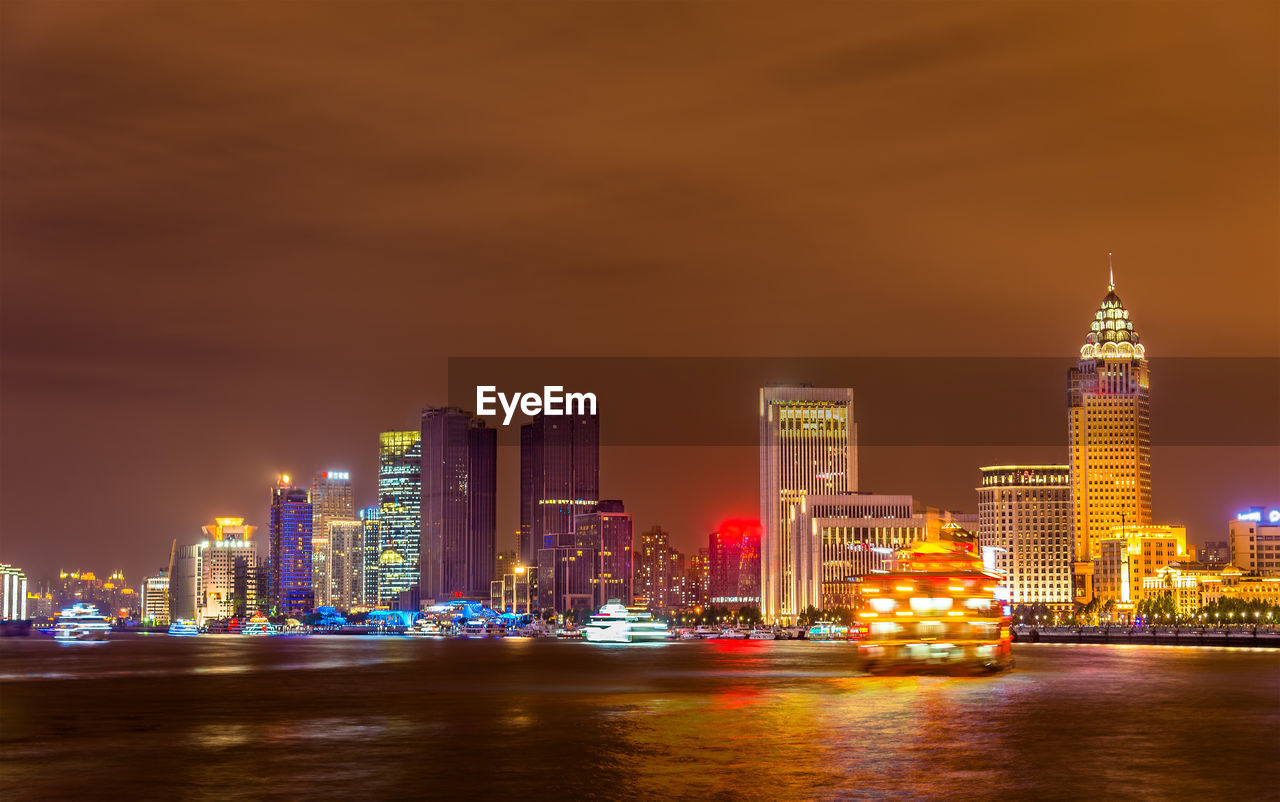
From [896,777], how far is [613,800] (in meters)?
11.2

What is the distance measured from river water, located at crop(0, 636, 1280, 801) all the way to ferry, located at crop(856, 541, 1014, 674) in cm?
1243

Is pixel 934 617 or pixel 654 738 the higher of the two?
pixel 934 617

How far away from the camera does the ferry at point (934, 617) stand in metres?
139

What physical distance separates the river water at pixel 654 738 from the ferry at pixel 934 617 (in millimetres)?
12432

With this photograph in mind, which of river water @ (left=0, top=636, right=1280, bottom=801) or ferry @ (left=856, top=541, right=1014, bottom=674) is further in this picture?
ferry @ (left=856, top=541, right=1014, bottom=674)

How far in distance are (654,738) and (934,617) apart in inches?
2998

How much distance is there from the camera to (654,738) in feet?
227

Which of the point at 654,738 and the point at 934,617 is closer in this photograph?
the point at 654,738

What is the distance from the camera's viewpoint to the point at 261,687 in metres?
119

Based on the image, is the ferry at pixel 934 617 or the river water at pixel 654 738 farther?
the ferry at pixel 934 617

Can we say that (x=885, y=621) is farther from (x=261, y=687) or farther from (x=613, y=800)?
(x=613, y=800)

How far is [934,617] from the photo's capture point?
461ft

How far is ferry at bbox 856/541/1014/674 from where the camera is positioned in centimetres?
13875

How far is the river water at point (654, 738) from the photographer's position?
52781 millimetres
